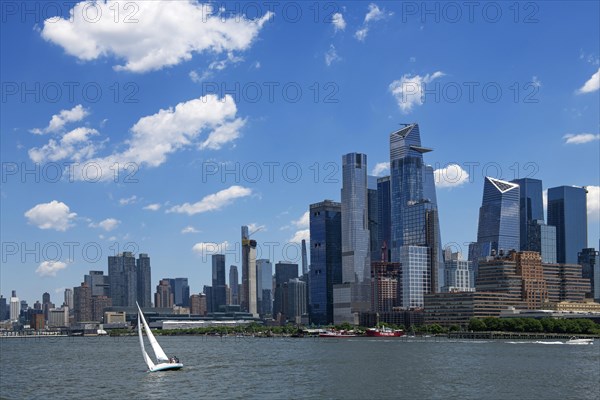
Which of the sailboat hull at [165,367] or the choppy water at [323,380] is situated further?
the sailboat hull at [165,367]

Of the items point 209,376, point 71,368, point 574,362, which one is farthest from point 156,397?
point 574,362

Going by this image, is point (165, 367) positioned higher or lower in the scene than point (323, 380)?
higher

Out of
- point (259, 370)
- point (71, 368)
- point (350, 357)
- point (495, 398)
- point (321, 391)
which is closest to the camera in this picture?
point (495, 398)

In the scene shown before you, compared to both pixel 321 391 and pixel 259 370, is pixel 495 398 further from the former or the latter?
pixel 259 370

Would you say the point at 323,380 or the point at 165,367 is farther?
the point at 165,367

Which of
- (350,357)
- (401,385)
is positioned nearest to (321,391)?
(401,385)

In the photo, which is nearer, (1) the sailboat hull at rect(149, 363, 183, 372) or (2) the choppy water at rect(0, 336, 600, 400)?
(2) the choppy water at rect(0, 336, 600, 400)

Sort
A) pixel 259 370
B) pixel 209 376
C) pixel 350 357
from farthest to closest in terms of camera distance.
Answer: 1. pixel 350 357
2. pixel 259 370
3. pixel 209 376

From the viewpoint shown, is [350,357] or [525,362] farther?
[350,357]

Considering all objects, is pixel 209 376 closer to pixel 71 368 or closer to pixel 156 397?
pixel 156 397
